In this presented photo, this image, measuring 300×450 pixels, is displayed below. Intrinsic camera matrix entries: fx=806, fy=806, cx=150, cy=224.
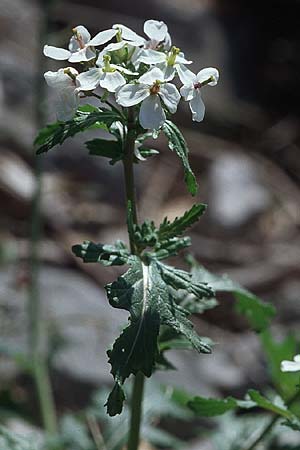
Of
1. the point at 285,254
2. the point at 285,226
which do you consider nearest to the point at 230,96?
the point at 285,226

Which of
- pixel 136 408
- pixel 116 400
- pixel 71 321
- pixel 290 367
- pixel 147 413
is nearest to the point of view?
pixel 116 400

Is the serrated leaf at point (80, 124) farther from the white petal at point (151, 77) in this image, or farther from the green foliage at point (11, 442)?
the green foliage at point (11, 442)

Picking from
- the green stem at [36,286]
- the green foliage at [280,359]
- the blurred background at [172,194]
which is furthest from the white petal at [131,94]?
the green stem at [36,286]

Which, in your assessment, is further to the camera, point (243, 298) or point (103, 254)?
point (243, 298)

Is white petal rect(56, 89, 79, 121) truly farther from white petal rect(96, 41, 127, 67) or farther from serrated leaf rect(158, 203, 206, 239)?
serrated leaf rect(158, 203, 206, 239)

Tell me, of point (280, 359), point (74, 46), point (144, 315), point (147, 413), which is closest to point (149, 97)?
point (74, 46)

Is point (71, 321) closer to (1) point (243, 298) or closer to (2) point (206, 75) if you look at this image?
(1) point (243, 298)

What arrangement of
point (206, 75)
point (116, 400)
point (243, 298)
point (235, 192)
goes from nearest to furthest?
point (116, 400) < point (206, 75) < point (243, 298) < point (235, 192)

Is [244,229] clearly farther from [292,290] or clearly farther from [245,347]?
[245,347]
